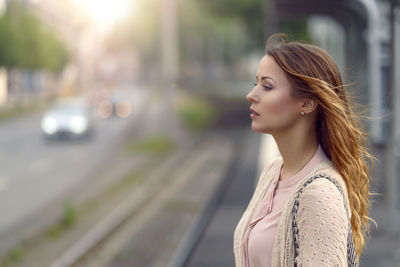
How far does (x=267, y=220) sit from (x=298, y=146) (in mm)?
261

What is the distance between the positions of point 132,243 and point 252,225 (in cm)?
731

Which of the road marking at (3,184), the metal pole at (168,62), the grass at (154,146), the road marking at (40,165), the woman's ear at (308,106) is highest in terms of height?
the woman's ear at (308,106)

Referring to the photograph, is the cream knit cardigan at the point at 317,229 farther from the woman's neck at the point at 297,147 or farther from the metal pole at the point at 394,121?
the metal pole at the point at 394,121

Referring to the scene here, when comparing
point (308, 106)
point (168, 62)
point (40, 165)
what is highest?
point (308, 106)

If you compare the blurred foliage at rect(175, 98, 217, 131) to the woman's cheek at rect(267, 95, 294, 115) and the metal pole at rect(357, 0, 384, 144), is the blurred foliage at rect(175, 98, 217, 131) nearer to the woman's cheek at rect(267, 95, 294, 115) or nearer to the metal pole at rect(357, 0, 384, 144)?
the metal pole at rect(357, 0, 384, 144)

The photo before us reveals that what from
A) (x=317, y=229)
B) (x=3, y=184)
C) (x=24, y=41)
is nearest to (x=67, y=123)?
(x=3, y=184)

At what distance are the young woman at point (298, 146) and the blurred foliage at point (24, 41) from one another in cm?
4314

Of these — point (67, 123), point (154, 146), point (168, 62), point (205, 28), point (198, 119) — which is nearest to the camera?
point (154, 146)

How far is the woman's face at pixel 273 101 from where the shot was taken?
193 cm

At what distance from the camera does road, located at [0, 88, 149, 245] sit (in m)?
12.2

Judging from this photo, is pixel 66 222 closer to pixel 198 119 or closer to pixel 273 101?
pixel 273 101

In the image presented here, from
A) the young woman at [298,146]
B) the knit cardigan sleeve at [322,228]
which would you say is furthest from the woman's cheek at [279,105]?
the knit cardigan sleeve at [322,228]

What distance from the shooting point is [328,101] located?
1.90m

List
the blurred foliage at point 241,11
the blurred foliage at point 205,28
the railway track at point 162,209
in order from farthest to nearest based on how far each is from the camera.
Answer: the blurred foliage at point 205,28, the blurred foliage at point 241,11, the railway track at point 162,209
